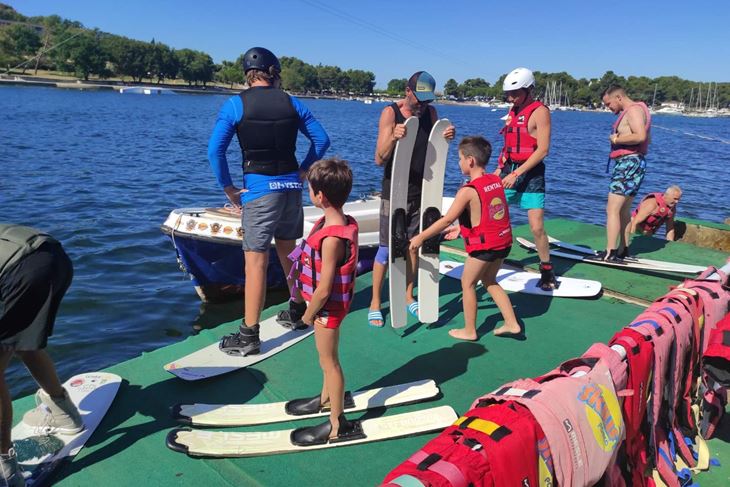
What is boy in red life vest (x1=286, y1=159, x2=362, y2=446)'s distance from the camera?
116 inches

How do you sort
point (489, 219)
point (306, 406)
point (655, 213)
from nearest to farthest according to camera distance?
point (306, 406) < point (489, 219) < point (655, 213)

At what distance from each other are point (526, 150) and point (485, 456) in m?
4.40

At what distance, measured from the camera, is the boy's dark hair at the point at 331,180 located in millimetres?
3010

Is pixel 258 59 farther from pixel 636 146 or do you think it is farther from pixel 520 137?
pixel 636 146

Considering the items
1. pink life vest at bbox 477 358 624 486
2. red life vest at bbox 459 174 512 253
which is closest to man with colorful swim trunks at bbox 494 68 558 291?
red life vest at bbox 459 174 512 253

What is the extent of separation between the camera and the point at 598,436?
7.36ft

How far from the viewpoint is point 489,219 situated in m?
4.39

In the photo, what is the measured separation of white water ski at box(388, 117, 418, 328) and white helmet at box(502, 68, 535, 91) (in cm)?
145

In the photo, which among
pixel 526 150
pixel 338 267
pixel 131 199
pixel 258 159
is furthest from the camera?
pixel 131 199

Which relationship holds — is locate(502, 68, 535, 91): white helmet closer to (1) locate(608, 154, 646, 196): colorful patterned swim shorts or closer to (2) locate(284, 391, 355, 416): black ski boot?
(1) locate(608, 154, 646, 196): colorful patterned swim shorts

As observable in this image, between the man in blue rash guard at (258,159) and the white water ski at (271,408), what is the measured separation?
0.78 metres

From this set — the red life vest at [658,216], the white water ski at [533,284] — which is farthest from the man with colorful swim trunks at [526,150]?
the red life vest at [658,216]

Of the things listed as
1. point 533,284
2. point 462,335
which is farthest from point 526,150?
point 462,335

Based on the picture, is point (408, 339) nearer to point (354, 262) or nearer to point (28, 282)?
point (354, 262)
